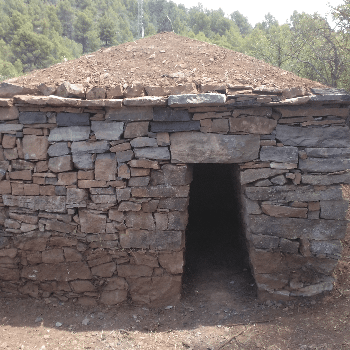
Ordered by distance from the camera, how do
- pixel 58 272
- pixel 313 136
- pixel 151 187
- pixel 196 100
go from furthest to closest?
pixel 58 272 → pixel 151 187 → pixel 313 136 → pixel 196 100

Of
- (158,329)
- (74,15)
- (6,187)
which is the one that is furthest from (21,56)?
(158,329)

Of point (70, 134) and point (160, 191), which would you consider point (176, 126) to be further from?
point (70, 134)

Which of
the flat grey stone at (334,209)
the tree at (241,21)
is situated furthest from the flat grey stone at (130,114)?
the tree at (241,21)

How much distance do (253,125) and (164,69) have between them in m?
1.44

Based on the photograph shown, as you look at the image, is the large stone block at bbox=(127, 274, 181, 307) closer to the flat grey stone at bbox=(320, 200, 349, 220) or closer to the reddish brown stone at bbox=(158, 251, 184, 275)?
the reddish brown stone at bbox=(158, 251, 184, 275)

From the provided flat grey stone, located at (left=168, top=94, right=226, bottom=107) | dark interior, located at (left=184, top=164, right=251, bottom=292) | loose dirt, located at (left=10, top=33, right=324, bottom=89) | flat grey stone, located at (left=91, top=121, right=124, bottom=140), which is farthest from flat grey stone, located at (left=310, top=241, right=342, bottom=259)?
flat grey stone, located at (left=91, top=121, right=124, bottom=140)

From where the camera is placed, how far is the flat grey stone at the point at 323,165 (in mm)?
3668

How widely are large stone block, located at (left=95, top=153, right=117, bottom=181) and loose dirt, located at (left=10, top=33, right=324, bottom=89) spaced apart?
904 mm

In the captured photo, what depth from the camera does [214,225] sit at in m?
6.22

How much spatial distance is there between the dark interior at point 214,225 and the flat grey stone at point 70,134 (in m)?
2.34

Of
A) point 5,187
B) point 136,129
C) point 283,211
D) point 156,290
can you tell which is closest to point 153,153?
point 136,129

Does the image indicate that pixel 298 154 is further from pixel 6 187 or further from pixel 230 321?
pixel 6 187

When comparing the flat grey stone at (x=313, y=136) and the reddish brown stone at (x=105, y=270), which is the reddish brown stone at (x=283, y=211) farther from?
the reddish brown stone at (x=105, y=270)

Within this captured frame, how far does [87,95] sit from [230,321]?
333 centimetres
